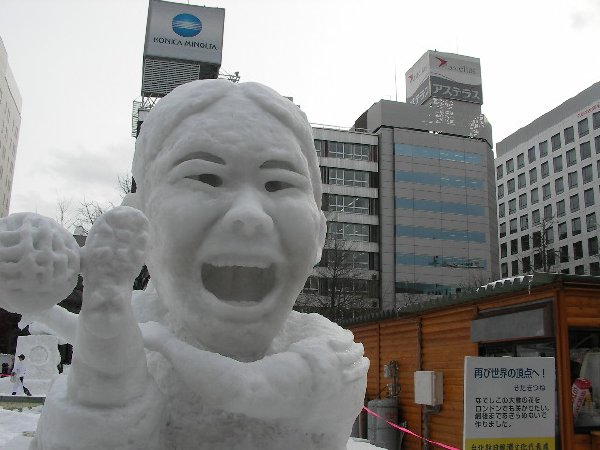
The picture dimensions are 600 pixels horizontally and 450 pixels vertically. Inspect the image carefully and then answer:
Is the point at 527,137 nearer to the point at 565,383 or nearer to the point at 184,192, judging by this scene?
the point at 565,383

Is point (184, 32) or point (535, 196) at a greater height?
point (184, 32)

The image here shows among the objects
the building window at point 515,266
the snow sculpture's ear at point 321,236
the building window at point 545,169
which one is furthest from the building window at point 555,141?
the snow sculpture's ear at point 321,236

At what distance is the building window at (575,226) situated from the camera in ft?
146

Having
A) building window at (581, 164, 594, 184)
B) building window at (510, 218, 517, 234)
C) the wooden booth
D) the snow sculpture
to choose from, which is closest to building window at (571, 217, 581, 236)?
building window at (581, 164, 594, 184)

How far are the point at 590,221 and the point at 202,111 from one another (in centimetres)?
4729

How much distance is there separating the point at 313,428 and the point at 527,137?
53.5 m

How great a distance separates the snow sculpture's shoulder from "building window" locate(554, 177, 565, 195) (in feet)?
161

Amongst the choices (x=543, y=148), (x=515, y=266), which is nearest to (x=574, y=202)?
(x=543, y=148)

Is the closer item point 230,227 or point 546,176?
point 230,227

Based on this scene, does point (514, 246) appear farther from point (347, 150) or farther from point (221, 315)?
point (221, 315)

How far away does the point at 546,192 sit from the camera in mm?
48156

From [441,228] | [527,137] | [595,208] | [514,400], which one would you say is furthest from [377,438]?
[527,137]

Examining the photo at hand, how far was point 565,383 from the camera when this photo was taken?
6176 millimetres

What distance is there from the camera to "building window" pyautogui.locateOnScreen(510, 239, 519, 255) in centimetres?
5113
